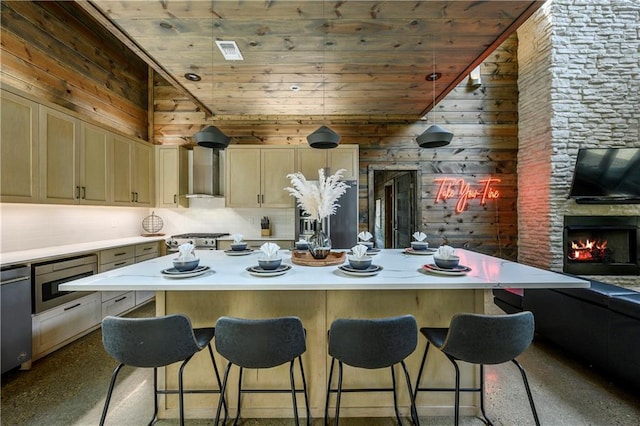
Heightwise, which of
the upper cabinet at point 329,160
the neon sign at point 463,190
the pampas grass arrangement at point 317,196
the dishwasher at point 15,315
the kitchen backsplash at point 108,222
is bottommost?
the dishwasher at point 15,315

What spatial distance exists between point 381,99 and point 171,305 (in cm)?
369

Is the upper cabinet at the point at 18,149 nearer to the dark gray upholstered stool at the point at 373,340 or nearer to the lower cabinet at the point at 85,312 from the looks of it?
the lower cabinet at the point at 85,312

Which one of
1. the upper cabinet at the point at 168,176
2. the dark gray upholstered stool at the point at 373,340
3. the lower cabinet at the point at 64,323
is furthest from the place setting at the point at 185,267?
the upper cabinet at the point at 168,176

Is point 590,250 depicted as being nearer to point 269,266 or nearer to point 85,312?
point 269,266

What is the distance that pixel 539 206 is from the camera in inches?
171

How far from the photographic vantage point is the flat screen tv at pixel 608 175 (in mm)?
3961

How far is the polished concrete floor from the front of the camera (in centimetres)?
183

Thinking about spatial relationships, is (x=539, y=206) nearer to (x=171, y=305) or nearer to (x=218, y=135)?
(x=218, y=135)

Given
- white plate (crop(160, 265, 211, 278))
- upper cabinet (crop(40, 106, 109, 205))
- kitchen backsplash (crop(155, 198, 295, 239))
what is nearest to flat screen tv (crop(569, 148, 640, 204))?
kitchen backsplash (crop(155, 198, 295, 239))

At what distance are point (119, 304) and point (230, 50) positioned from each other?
3344mm

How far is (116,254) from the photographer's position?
3408 mm

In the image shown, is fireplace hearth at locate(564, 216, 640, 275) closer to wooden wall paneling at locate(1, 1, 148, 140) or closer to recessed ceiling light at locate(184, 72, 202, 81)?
recessed ceiling light at locate(184, 72, 202, 81)

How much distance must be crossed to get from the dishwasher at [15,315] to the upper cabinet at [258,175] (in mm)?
2611

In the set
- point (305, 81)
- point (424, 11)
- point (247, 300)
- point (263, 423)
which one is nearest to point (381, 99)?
point (305, 81)
